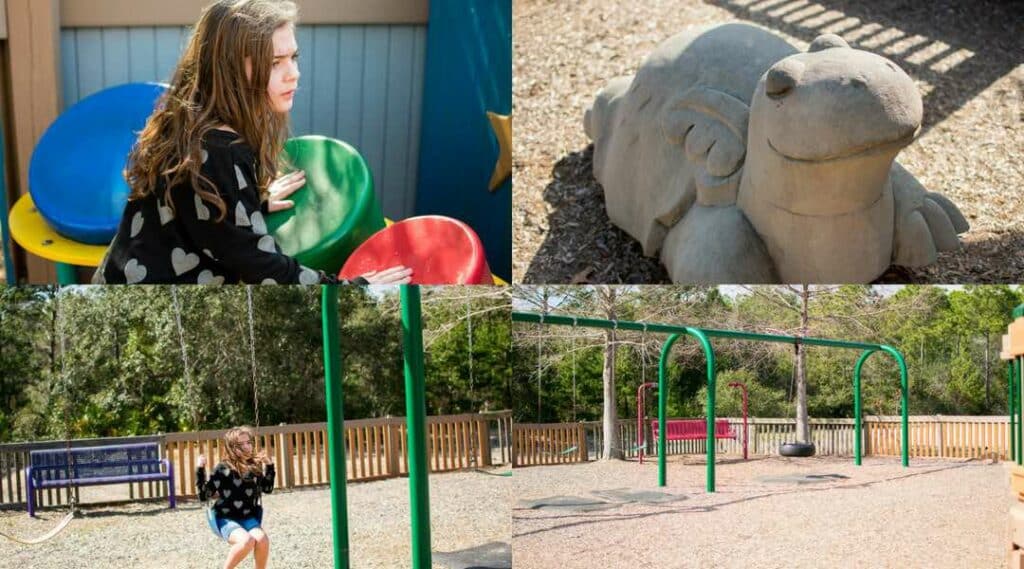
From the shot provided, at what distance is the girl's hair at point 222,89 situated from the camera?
8.39 feet

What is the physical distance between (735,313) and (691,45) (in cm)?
148

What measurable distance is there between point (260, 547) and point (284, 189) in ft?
4.09

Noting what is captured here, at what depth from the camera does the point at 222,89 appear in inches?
102

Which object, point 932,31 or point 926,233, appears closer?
point 926,233

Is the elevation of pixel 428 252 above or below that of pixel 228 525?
above

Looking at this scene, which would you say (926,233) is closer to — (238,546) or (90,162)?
(238,546)

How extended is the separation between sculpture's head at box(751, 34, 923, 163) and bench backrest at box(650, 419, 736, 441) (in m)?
0.83

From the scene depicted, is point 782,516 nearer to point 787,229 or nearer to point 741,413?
point 741,413

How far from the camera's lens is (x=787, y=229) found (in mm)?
3756

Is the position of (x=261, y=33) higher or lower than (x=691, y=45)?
lower

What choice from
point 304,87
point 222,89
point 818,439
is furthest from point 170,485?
point 304,87

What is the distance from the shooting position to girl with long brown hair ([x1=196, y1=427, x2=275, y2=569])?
2848 mm

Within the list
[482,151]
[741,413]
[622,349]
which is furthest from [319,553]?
[482,151]

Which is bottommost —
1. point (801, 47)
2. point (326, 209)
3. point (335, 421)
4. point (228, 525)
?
point (228, 525)
